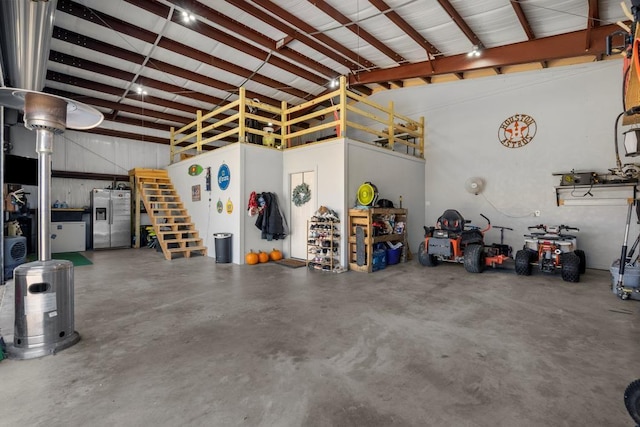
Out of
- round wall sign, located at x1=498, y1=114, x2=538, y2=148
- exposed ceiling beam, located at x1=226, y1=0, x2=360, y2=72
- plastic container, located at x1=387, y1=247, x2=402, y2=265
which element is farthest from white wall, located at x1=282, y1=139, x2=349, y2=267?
round wall sign, located at x1=498, y1=114, x2=538, y2=148

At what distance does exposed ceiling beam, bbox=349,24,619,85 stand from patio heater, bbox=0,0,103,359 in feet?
23.8

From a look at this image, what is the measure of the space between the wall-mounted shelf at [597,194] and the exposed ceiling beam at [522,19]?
10.7ft

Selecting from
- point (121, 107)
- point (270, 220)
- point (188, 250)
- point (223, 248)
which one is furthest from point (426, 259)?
point (121, 107)

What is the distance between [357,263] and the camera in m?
6.12

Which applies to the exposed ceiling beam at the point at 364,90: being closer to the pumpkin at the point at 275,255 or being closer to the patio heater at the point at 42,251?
the pumpkin at the point at 275,255

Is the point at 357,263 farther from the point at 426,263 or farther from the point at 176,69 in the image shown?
the point at 176,69

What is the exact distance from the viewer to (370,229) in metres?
5.96

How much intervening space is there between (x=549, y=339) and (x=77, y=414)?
3.86m

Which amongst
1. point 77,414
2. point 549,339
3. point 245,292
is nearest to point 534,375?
point 549,339

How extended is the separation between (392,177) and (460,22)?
344cm

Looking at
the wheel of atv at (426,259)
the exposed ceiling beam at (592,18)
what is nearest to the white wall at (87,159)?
the wheel of atv at (426,259)

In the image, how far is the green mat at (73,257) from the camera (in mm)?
7091

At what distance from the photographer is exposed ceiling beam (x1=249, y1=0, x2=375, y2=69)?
5.46m

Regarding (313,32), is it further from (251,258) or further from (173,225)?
(173,225)
